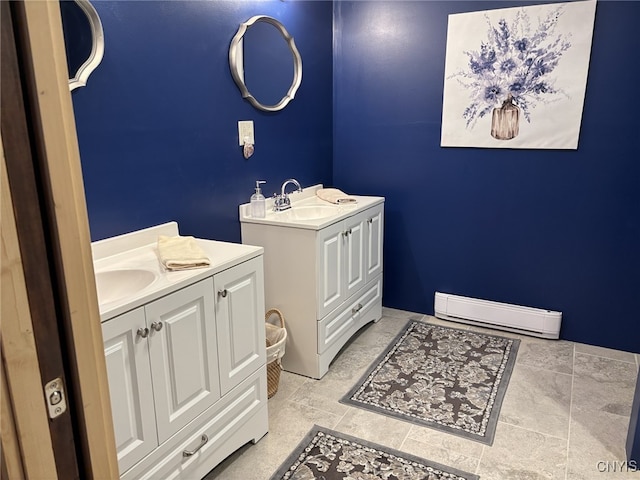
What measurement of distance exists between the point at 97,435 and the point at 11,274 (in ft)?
1.02

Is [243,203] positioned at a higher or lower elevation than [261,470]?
higher

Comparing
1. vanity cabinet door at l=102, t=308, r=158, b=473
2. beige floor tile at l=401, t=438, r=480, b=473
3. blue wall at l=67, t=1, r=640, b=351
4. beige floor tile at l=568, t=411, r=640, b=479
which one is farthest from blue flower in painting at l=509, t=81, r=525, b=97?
vanity cabinet door at l=102, t=308, r=158, b=473

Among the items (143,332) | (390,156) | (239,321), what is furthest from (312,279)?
(390,156)

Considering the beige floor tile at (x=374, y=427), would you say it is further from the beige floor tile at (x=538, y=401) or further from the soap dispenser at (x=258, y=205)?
the soap dispenser at (x=258, y=205)

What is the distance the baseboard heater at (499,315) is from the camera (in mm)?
3008

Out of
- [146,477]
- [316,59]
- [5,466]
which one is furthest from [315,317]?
[5,466]

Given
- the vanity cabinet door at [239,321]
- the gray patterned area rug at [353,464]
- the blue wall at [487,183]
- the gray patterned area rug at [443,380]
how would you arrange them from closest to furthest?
the vanity cabinet door at [239,321]
the gray patterned area rug at [353,464]
the gray patterned area rug at [443,380]
the blue wall at [487,183]

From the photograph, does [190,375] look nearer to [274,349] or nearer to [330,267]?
[274,349]

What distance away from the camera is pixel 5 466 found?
649mm

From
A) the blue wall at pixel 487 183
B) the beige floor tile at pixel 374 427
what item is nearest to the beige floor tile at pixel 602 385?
the blue wall at pixel 487 183

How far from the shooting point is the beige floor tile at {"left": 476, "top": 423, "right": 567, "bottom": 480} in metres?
1.89

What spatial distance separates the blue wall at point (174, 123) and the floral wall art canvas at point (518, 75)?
1.02 m

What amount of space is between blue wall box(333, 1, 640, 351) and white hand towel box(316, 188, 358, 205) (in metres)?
0.38

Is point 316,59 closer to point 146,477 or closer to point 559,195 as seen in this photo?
point 559,195
